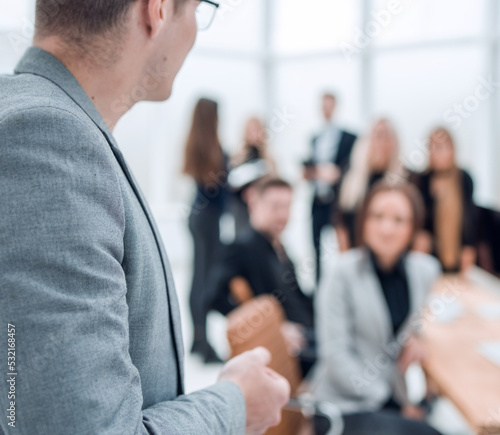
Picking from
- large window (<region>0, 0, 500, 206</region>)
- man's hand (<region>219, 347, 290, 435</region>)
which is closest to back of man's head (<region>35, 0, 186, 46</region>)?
man's hand (<region>219, 347, 290, 435</region>)

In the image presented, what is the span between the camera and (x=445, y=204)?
124 inches

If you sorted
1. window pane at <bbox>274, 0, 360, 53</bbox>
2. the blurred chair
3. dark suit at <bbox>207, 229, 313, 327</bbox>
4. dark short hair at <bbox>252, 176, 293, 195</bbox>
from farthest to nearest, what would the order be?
1. window pane at <bbox>274, 0, 360, 53</bbox>
2. dark short hair at <bbox>252, 176, 293, 195</bbox>
3. dark suit at <bbox>207, 229, 313, 327</bbox>
4. the blurred chair

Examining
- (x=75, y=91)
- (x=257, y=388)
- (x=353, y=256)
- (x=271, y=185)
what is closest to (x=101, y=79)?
(x=75, y=91)

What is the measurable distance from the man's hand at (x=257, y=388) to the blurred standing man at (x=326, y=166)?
11.3 ft

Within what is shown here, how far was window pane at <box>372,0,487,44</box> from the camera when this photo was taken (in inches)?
213

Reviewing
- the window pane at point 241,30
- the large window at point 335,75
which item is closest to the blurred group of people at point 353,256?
the large window at point 335,75

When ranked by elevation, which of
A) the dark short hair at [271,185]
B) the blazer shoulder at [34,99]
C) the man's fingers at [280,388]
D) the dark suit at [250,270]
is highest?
the blazer shoulder at [34,99]

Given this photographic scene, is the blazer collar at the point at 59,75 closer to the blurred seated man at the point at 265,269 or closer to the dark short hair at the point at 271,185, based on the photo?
the blurred seated man at the point at 265,269

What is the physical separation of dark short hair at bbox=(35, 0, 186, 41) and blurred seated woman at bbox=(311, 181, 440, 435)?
1548mm

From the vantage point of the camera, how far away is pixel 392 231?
2.20m

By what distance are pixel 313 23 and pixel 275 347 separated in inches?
213

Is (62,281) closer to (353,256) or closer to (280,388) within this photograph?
(280,388)

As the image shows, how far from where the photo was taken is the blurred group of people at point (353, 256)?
2016 mm

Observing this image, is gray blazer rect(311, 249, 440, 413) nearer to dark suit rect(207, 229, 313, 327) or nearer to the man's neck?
dark suit rect(207, 229, 313, 327)
